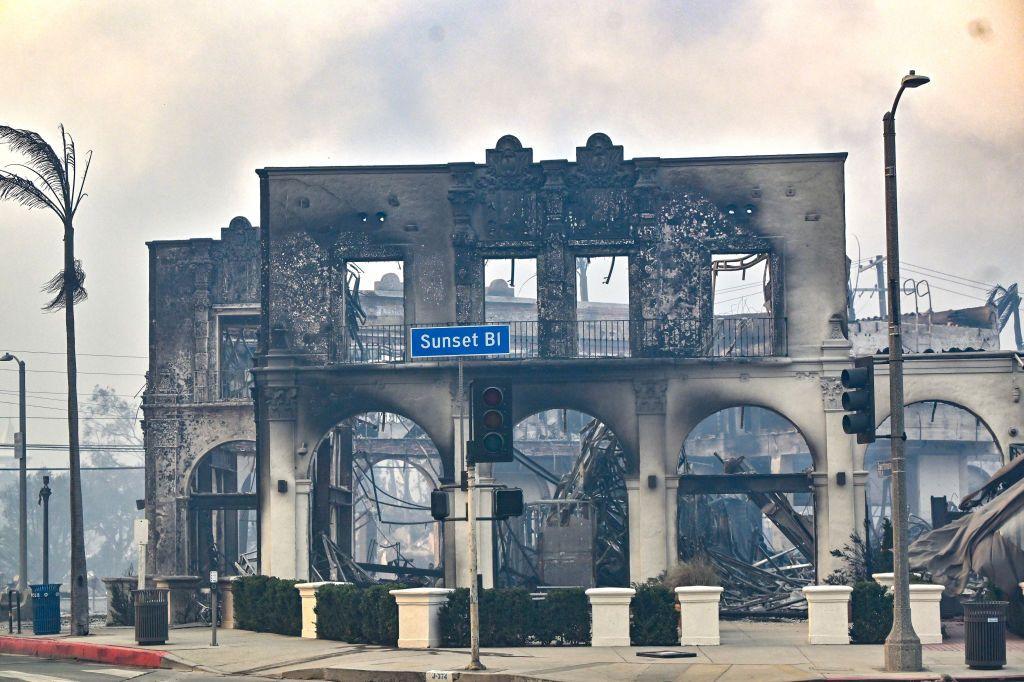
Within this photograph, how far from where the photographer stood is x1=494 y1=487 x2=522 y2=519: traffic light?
19641 mm

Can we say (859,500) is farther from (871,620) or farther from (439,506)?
(439,506)

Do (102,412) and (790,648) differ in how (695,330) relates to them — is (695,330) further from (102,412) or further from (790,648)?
(102,412)

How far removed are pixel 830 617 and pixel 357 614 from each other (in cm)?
811

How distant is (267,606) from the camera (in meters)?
28.8

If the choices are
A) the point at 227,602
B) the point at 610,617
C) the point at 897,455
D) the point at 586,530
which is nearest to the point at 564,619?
the point at 610,617

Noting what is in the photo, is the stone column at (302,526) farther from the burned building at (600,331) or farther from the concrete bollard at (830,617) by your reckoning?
the concrete bollard at (830,617)

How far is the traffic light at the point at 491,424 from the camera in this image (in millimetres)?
19316

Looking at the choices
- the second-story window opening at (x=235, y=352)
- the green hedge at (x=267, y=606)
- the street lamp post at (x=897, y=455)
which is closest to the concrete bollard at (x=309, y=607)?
the green hedge at (x=267, y=606)

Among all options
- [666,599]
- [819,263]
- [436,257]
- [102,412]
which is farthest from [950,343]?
[102,412]

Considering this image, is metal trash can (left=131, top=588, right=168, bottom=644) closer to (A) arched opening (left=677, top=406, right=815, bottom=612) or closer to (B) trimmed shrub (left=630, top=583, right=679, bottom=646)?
(B) trimmed shrub (left=630, top=583, right=679, bottom=646)

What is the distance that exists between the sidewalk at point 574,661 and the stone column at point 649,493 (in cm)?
814

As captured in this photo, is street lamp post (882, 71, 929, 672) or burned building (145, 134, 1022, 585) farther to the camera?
burned building (145, 134, 1022, 585)

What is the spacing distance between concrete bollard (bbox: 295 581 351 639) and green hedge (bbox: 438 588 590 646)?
3516mm

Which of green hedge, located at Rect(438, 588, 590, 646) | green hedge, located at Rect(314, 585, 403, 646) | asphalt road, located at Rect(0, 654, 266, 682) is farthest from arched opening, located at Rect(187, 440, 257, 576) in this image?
green hedge, located at Rect(438, 588, 590, 646)
